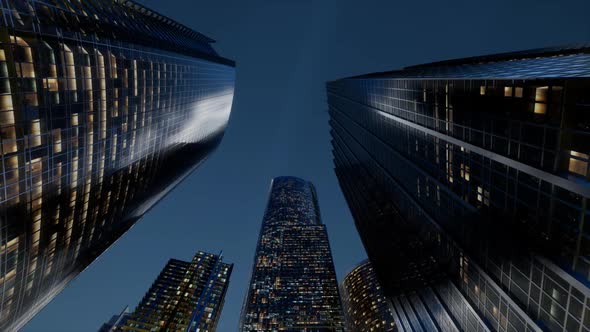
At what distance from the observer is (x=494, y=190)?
41.3 metres

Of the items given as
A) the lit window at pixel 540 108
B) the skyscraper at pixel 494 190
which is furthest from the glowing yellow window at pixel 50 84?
the lit window at pixel 540 108

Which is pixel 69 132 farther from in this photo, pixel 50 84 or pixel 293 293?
pixel 293 293

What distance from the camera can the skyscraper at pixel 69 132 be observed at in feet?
131

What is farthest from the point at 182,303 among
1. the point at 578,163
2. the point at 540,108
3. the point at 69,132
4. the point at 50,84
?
the point at 578,163

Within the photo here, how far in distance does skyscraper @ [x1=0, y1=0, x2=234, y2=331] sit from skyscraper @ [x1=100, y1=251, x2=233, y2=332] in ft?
263

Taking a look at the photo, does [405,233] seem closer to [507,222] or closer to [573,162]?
[507,222]

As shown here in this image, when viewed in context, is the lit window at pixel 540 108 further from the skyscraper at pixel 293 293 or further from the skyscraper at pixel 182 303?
the skyscraper at pixel 182 303

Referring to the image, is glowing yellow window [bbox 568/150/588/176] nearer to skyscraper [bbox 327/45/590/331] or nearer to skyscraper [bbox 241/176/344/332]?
skyscraper [bbox 327/45/590/331]

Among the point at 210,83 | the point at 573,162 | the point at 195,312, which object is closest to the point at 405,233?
the point at 573,162

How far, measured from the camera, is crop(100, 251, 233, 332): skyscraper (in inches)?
→ 6009

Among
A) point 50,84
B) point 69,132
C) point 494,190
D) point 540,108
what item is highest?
point 50,84

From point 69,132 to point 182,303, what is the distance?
141 metres

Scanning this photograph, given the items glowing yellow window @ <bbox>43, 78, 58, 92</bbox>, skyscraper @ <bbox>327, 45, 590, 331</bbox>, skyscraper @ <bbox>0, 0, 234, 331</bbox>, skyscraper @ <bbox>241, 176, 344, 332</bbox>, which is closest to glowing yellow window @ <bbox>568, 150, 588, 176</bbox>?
skyscraper @ <bbox>327, 45, 590, 331</bbox>

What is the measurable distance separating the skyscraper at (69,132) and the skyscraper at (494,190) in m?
53.9
